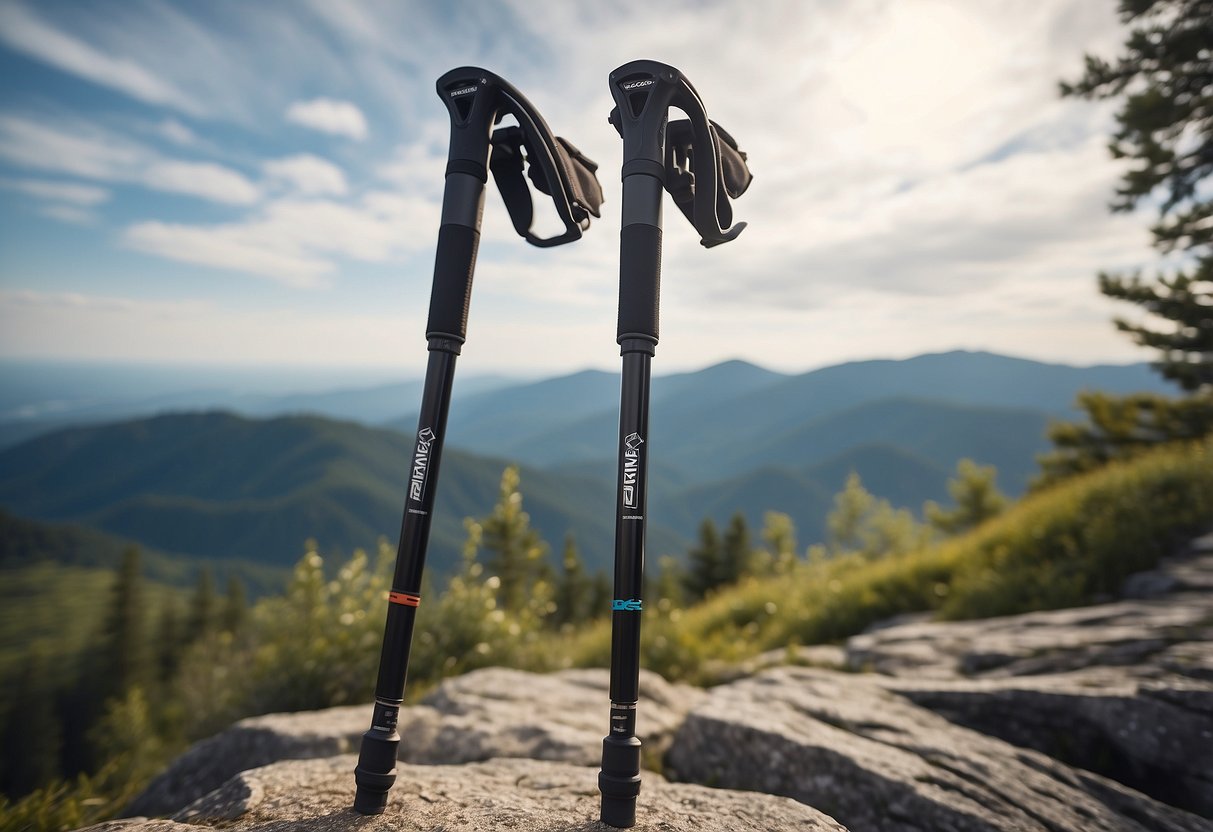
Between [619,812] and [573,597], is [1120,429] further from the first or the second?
[573,597]

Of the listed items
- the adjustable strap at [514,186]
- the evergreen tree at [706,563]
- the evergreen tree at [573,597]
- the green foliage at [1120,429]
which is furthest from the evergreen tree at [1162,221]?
the evergreen tree at [573,597]

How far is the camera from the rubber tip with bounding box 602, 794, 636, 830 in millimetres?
2801

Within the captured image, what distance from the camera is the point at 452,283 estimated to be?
132 inches

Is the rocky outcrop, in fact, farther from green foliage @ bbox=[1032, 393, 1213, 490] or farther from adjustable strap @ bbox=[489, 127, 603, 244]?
green foliage @ bbox=[1032, 393, 1213, 490]

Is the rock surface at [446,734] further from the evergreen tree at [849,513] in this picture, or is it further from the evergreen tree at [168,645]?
the evergreen tree at [168,645]

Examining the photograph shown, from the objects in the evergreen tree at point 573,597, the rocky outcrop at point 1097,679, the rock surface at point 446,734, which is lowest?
the evergreen tree at point 573,597

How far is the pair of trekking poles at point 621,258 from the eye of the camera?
2973 millimetres

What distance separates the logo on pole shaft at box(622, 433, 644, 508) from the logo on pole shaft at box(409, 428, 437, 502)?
1.05 metres

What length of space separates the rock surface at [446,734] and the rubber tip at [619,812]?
1.71 metres

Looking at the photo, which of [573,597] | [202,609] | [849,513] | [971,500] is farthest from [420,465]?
[202,609]

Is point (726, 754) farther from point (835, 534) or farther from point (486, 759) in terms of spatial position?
point (835, 534)

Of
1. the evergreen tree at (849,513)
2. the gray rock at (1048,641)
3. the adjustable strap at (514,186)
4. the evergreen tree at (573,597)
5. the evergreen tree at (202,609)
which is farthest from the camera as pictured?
the evergreen tree at (202,609)

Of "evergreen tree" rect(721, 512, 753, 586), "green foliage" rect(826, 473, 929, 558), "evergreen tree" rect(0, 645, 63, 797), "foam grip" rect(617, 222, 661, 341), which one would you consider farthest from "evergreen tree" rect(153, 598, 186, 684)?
"foam grip" rect(617, 222, 661, 341)

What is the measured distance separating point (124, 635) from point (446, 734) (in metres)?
82.9
